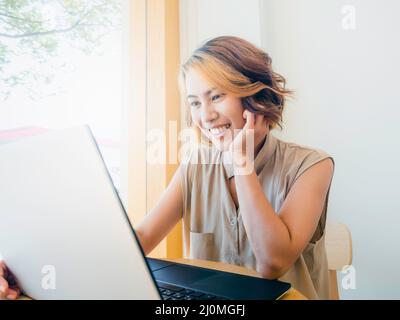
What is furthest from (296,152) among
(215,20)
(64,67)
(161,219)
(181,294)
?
(215,20)

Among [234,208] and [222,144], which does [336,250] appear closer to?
[234,208]

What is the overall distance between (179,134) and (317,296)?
3.61 ft

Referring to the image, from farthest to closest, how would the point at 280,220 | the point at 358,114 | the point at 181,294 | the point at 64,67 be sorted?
1. the point at 358,114
2. the point at 64,67
3. the point at 280,220
4. the point at 181,294

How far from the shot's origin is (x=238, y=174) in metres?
0.76

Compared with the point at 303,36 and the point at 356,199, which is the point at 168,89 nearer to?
the point at 303,36

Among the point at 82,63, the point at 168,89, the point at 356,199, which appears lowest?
the point at 356,199

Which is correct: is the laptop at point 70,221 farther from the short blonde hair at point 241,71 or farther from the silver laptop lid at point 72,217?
the short blonde hair at point 241,71

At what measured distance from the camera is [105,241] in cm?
31

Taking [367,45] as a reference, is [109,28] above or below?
above

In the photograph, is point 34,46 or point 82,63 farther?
point 82,63

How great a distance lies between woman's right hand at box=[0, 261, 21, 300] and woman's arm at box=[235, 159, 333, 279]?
1.53ft

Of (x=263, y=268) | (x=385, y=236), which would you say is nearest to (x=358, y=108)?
(x=385, y=236)

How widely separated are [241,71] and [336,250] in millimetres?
649

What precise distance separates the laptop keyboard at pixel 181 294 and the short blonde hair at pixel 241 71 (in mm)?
571
